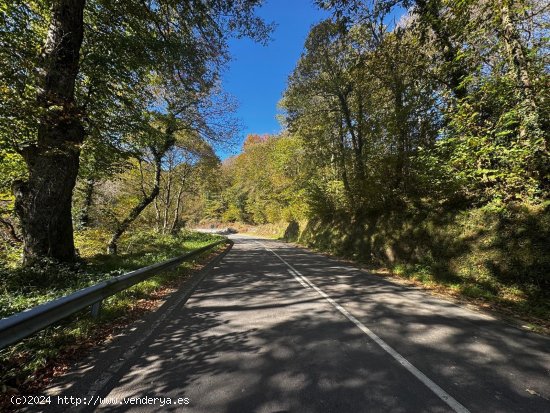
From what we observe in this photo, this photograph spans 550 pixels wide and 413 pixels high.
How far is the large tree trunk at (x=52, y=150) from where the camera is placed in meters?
5.86

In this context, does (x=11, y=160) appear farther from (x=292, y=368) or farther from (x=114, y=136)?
(x=292, y=368)

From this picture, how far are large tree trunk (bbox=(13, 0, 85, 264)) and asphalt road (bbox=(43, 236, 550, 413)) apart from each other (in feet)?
Answer: 10.2

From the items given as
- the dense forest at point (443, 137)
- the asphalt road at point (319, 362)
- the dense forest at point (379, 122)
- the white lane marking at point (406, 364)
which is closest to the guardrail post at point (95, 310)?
the asphalt road at point (319, 362)

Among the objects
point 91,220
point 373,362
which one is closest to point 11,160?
point 91,220

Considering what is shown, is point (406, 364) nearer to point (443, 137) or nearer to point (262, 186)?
point (443, 137)

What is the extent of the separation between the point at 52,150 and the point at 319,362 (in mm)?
5999

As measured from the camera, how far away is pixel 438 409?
8.57 feet

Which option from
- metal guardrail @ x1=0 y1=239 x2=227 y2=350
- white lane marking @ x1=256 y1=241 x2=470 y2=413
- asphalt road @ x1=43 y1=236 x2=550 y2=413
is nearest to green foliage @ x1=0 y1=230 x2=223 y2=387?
metal guardrail @ x1=0 y1=239 x2=227 y2=350

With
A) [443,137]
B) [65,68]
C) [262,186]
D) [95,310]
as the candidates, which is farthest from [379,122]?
[262,186]

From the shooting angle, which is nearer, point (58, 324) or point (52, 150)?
point (58, 324)

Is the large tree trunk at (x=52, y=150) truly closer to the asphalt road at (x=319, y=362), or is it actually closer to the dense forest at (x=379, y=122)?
the dense forest at (x=379, y=122)

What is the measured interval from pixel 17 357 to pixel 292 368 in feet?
10.4

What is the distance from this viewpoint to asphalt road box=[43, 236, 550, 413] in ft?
9.02

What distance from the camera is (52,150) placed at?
222 inches
